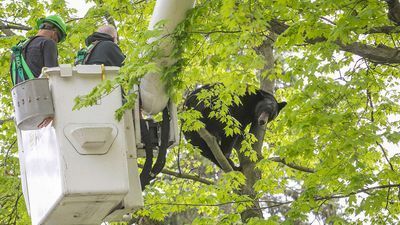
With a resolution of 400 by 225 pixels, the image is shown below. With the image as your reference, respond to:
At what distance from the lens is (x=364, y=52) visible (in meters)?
6.50

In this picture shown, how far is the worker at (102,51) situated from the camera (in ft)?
18.9

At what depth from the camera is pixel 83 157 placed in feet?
15.7

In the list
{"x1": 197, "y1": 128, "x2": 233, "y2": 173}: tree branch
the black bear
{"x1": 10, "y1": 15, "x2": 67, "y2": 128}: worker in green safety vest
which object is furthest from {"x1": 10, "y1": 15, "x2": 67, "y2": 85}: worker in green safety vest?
the black bear

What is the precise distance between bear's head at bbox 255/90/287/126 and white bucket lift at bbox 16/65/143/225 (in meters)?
3.88

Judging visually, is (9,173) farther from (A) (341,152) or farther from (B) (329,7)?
(B) (329,7)

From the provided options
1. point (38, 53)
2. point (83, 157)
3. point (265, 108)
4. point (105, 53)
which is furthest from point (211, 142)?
point (83, 157)

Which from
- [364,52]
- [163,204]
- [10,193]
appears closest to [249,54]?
[364,52]

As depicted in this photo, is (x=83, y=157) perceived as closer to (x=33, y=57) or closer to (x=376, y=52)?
(x=33, y=57)

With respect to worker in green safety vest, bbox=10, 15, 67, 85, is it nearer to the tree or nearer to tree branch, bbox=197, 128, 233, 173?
the tree

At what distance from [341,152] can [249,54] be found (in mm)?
1359

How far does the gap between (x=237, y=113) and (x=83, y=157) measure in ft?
16.9

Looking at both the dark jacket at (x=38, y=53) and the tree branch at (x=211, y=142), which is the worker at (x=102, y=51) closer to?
the dark jacket at (x=38, y=53)

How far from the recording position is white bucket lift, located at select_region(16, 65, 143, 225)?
187 inches

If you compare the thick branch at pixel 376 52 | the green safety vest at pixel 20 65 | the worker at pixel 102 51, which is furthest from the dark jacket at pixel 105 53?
the thick branch at pixel 376 52
